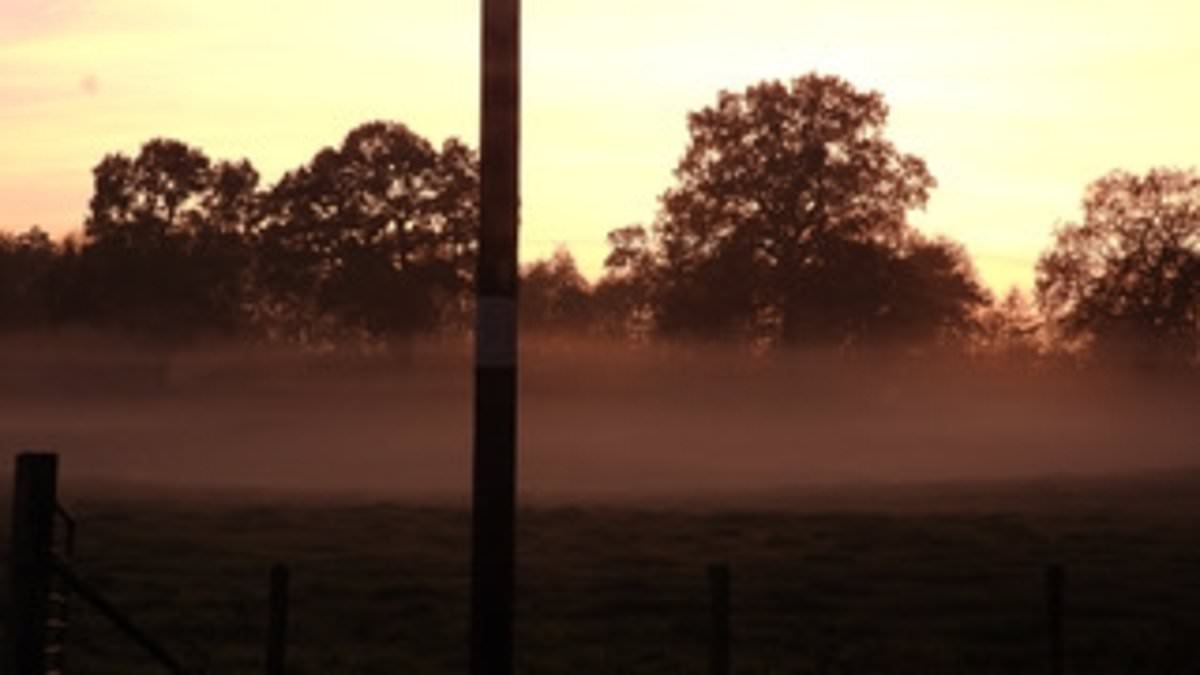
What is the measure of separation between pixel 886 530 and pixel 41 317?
72316mm

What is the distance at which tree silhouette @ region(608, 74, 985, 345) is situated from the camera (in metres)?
87.5

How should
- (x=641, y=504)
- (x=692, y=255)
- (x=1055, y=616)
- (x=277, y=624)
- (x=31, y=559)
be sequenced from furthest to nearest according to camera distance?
(x=692, y=255) < (x=641, y=504) < (x=1055, y=616) < (x=277, y=624) < (x=31, y=559)

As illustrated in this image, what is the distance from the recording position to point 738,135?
92.5 meters

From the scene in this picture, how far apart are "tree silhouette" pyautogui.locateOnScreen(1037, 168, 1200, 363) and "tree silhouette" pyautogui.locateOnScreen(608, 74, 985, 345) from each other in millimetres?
9963

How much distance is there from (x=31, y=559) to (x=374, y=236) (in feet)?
311

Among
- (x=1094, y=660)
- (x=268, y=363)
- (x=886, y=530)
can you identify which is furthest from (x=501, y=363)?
(x=268, y=363)

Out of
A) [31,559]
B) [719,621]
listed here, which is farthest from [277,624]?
[31,559]

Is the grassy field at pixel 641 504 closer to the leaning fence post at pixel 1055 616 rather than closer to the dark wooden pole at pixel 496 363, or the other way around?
the leaning fence post at pixel 1055 616

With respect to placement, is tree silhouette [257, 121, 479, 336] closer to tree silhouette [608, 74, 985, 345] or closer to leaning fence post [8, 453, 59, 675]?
tree silhouette [608, 74, 985, 345]

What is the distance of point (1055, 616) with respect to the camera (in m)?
17.2

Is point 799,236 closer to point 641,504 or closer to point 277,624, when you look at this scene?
point 641,504

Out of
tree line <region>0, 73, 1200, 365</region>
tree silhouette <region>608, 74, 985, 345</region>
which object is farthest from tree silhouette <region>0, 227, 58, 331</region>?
tree silhouette <region>608, 74, 985, 345</region>

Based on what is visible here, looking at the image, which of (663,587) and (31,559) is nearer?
(31,559)

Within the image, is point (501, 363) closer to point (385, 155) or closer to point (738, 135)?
point (738, 135)
